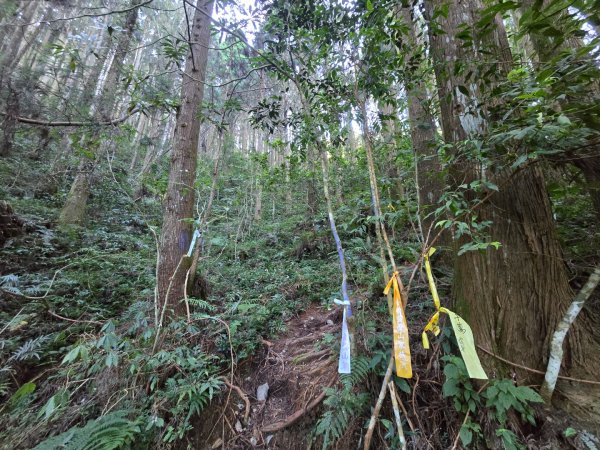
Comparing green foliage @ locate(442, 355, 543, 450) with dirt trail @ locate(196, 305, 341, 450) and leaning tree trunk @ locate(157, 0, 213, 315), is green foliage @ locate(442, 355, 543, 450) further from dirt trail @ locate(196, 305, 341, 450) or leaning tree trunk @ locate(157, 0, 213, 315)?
leaning tree trunk @ locate(157, 0, 213, 315)

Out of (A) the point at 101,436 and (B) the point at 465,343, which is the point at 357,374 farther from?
(A) the point at 101,436

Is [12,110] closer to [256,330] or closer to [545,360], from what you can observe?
[256,330]

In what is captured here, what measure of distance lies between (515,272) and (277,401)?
7.62 feet

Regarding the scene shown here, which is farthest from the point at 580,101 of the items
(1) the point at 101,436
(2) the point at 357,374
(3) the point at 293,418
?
(1) the point at 101,436

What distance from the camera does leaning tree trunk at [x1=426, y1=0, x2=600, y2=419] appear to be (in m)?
1.78

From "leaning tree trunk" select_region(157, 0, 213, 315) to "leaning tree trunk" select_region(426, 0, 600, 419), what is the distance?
302cm

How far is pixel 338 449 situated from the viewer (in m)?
1.95

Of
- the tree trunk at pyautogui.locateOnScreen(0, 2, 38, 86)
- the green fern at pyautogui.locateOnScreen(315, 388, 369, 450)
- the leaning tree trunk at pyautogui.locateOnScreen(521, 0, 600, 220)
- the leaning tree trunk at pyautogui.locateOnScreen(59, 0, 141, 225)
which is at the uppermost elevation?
the tree trunk at pyautogui.locateOnScreen(0, 2, 38, 86)

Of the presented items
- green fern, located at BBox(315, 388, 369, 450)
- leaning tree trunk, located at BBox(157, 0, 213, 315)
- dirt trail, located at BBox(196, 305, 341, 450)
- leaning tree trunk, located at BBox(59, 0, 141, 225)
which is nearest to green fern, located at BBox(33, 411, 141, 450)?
dirt trail, located at BBox(196, 305, 341, 450)

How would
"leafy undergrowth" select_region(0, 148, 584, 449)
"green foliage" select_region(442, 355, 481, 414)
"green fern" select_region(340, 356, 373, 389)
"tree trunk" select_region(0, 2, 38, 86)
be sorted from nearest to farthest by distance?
"green foliage" select_region(442, 355, 481, 414)
"leafy undergrowth" select_region(0, 148, 584, 449)
"green fern" select_region(340, 356, 373, 389)
"tree trunk" select_region(0, 2, 38, 86)

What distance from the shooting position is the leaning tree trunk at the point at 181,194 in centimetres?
342

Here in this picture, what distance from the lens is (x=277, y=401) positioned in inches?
101

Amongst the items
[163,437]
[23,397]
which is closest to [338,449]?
[163,437]

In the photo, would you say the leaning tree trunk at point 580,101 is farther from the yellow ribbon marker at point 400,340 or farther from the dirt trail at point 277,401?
the dirt trail at point 277,401
